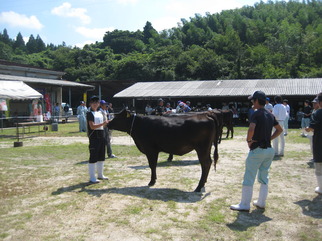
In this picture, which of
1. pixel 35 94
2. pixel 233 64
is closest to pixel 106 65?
pixel 233 64

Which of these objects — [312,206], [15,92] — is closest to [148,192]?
[312,206]

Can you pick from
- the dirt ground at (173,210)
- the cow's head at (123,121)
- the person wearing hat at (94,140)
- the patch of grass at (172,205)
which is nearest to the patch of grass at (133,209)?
the dirt ground at (173,210)

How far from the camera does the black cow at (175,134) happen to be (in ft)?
21.5

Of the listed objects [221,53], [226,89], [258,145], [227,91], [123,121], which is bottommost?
[258,145]

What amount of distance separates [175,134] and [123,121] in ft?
4.64

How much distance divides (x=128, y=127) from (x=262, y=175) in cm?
339

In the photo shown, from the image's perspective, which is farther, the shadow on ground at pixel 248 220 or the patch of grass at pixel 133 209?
the patch of grass at pixel 133 209

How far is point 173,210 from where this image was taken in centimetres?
534

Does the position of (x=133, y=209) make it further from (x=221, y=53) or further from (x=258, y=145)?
(x=221, y=53)

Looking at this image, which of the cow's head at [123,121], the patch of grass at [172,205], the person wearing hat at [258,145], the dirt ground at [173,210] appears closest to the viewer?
the dirt ground at [173,210]

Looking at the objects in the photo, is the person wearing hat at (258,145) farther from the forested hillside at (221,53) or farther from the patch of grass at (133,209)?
the forested hillside at (221,53)

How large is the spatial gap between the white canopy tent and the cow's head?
14533 millimetres

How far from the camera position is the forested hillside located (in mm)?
49562

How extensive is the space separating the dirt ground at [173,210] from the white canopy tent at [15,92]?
1382 cm
